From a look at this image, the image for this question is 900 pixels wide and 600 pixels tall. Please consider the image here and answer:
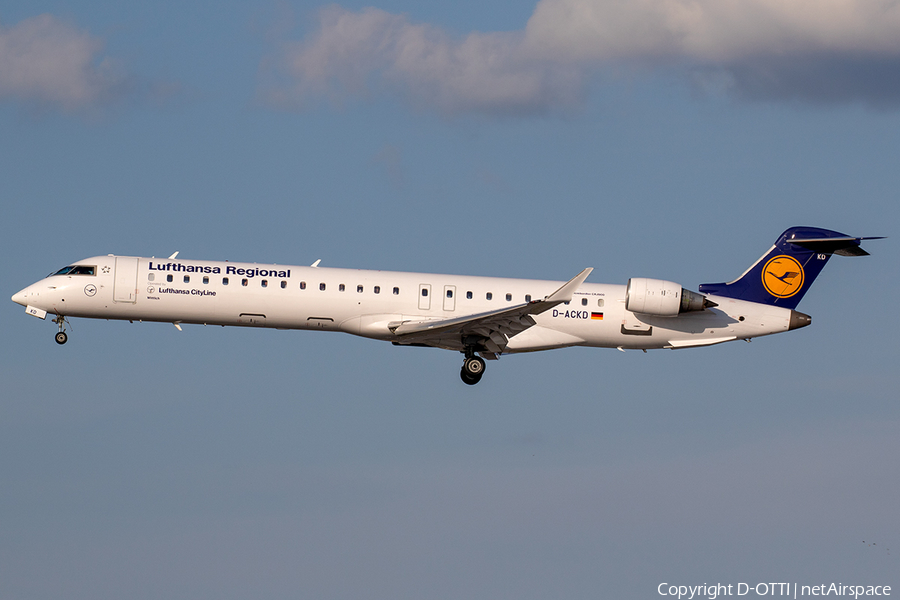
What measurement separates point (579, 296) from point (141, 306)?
46.4ft

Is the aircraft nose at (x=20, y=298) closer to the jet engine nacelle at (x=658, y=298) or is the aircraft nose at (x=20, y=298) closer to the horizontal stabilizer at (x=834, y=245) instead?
the jet engine nacelle at (x=658, y=298)

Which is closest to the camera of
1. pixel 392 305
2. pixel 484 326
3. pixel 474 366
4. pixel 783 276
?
pixel 484 326

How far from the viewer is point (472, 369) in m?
39.3

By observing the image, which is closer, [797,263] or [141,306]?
[141,306]

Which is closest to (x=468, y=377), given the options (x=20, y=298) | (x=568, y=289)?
(x=568, y=289)

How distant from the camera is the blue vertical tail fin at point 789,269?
137ft

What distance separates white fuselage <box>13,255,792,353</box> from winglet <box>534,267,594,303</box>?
12.3 feet

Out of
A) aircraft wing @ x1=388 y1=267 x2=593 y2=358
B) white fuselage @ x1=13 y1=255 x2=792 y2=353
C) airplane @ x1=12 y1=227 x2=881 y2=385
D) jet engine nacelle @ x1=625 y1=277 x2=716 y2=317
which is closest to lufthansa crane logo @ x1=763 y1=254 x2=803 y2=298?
Result: airplane @ x1=12 y1=227 x2=881 y2=385

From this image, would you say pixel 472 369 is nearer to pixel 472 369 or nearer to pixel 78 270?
pixel 472 369

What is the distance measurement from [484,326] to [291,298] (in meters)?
6.16

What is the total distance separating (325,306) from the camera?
1507 inches

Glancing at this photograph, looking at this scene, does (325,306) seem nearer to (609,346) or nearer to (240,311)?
(240,311)

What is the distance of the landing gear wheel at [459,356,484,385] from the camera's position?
39.3 meters

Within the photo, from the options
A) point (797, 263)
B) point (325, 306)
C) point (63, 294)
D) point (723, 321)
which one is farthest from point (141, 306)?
point (797, 263)
